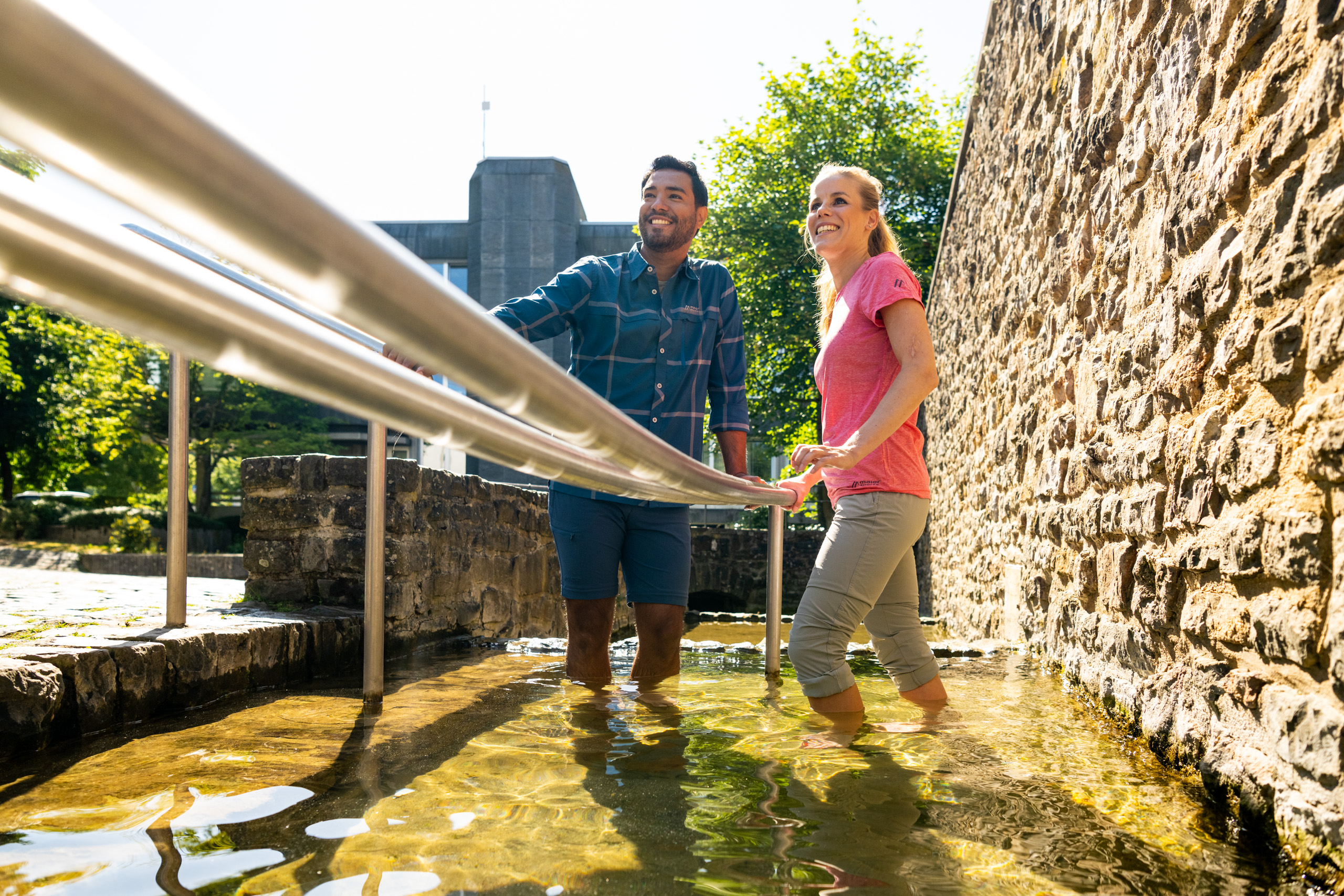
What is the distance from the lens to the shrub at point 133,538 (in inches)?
467

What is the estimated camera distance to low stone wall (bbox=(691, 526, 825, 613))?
12.7 metres

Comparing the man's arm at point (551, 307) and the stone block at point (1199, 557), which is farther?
the man's arm at point (551, 307)

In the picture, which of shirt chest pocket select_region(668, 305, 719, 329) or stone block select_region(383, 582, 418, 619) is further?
stone block select_region(383, 582, 418, 619)

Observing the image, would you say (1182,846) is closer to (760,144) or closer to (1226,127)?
(1226,127)

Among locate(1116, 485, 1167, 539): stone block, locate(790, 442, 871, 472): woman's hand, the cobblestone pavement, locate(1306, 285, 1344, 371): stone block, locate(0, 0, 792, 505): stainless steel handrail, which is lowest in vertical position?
the cobblestone pavement

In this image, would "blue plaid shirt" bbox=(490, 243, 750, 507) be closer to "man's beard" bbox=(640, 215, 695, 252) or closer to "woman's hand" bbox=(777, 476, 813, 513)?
"man's beard" bbox=(640, 215, 695, 252)

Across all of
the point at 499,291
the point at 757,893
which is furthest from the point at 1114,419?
the point at 499,291

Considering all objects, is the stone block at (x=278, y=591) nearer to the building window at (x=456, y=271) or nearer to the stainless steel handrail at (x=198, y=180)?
the stainless steel handrail at (x=198, y=180)

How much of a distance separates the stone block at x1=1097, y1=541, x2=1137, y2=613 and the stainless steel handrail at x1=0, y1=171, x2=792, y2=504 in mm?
1977

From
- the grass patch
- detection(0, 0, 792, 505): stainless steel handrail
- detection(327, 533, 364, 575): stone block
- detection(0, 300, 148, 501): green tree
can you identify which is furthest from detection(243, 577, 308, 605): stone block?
detection(0, 300, 148, 501): green tree

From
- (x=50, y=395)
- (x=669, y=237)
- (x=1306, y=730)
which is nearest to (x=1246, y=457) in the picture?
(x=1306, y=730)

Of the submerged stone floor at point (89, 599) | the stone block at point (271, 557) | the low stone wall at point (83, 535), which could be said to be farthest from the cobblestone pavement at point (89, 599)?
the low stone wall at point (83, 535)

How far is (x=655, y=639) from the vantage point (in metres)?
2.78

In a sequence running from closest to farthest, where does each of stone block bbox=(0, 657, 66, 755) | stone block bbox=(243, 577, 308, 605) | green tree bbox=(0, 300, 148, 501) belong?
1. stone block bbox=(0, 657, 66, 755)
2. stone block bbox=(243, 577, 308, 605)
3. green tree bbox=(0, 300, 148, 501)
